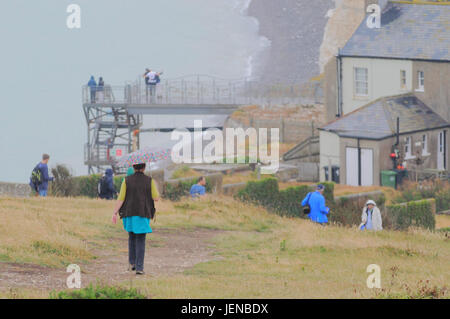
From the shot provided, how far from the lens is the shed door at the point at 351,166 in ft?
145

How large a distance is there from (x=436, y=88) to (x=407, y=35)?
11.0 ft

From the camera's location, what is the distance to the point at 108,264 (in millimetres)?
16656

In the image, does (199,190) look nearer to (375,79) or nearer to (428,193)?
(428,193)

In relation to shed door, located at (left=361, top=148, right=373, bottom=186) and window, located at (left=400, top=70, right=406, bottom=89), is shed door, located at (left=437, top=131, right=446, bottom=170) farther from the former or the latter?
shed door, located at (left=361, top=148, right=373, bottom=186)

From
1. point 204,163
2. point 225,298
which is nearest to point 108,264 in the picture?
point 225,298

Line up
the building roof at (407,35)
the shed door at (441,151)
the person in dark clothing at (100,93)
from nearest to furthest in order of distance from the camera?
the shed door at (441,151), the building roof at (407,35), the person in dark clothing at (100,93)

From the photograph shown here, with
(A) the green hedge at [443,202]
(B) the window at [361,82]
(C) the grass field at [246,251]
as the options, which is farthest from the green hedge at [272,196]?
(B) the window at [361,82]

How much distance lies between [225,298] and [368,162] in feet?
102

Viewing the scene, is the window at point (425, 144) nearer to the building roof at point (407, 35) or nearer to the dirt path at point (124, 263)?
the building roof at point (407, 35)

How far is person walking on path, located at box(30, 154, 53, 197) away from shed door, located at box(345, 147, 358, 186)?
2061 cm

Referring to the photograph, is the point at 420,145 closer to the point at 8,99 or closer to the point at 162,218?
the point at 162,218

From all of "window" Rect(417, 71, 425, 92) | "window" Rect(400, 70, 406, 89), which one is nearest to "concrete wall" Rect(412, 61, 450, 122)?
"window" Rect(417, 71, 425, 92)

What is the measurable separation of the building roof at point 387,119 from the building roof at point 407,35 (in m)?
2.23
